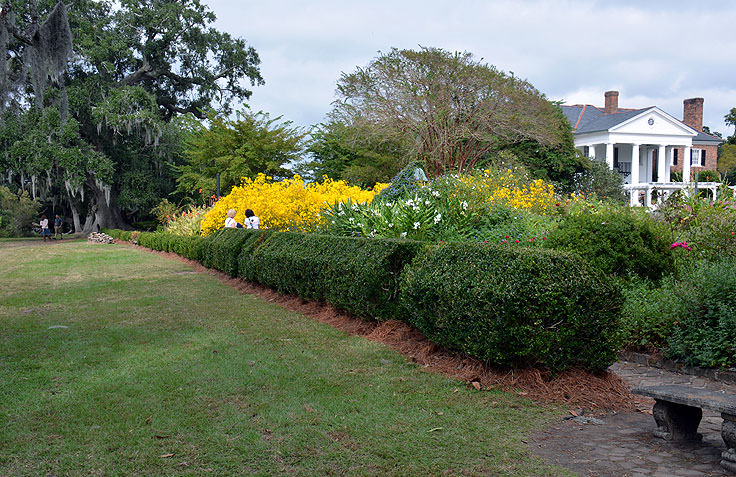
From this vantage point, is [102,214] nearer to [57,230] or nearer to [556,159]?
[57,230]

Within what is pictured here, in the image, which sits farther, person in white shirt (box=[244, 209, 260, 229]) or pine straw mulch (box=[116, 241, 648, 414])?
person in white shirt (box=[244, 209, 260, 229])

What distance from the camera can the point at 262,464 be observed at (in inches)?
133

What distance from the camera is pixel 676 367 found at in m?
5.50

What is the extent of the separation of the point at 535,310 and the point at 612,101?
161ft

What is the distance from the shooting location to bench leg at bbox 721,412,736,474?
325 centimetres

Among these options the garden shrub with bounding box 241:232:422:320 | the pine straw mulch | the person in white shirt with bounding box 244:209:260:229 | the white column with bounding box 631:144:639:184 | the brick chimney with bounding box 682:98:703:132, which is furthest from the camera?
the brick chimney with bounding box 682:98:703:132

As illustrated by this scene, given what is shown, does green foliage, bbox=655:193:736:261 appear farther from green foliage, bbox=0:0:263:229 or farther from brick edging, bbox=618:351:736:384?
green foliage, bbox=0:0:263:229

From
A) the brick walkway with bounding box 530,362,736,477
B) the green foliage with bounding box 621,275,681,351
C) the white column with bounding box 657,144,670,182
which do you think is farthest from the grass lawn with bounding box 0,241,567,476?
the white column with bounding box 657,144,670,182

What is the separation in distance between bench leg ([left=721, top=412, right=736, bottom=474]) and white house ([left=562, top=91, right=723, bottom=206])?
36504 mm

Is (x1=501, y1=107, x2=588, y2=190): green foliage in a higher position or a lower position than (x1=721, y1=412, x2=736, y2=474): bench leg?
higher

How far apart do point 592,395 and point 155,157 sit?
119 feet

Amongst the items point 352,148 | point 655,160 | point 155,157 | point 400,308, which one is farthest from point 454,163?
point 655,160

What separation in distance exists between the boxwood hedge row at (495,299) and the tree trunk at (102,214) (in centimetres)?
3288

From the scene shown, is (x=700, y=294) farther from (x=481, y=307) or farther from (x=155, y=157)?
(x=155, y=157)
